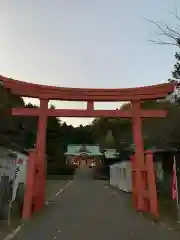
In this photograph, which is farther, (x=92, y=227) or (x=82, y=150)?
(x=82, y=150)

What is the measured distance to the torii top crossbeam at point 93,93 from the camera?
16.5 metres

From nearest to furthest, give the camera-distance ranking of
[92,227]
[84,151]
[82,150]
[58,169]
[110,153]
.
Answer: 1. [92,227]
2. [58,169]
3. [110,153]
4. [84,151]
5. [82,150]

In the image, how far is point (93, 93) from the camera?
16.9 meters

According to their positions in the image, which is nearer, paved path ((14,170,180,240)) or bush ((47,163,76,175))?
paved path ((14,170,180,240))

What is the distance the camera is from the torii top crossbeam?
16.5m

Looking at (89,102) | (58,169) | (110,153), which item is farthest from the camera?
(110,153)

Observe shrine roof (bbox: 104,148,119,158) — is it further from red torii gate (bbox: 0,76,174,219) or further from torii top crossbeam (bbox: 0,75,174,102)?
torii top crossbeam (bbox: 0,75,174,102)

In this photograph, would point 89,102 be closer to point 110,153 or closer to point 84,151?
point 110,153

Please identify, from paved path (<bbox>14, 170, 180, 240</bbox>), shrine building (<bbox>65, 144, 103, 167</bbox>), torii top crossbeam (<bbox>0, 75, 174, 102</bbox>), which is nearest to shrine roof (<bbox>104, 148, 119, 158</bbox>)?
shrine building (<bbox>65, 144, 103, 167</bbox>)

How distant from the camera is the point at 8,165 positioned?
12.2 metres

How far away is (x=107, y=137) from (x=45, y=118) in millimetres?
51221

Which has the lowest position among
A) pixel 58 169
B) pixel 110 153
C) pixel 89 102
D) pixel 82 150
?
pixel 58 169

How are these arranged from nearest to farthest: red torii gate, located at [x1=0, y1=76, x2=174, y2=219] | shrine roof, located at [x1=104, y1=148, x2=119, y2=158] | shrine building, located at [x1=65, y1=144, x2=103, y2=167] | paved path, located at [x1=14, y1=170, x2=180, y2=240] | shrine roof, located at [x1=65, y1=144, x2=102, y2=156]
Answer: paved path, located at [x1=14, y1=170, x2=180, y2=240], red torii gate, located at [x1=0, y1=76, x2=174, y2=219], shrine roof, located at [x1=104, y1=148, x2=119, y2=158], shrine building, located at [x1=65, y1=144, x2=103, y2=167], shrine roof, located at [x1=65, y1=144, x2=102, y2=156]

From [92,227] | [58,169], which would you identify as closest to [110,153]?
[58,169]
